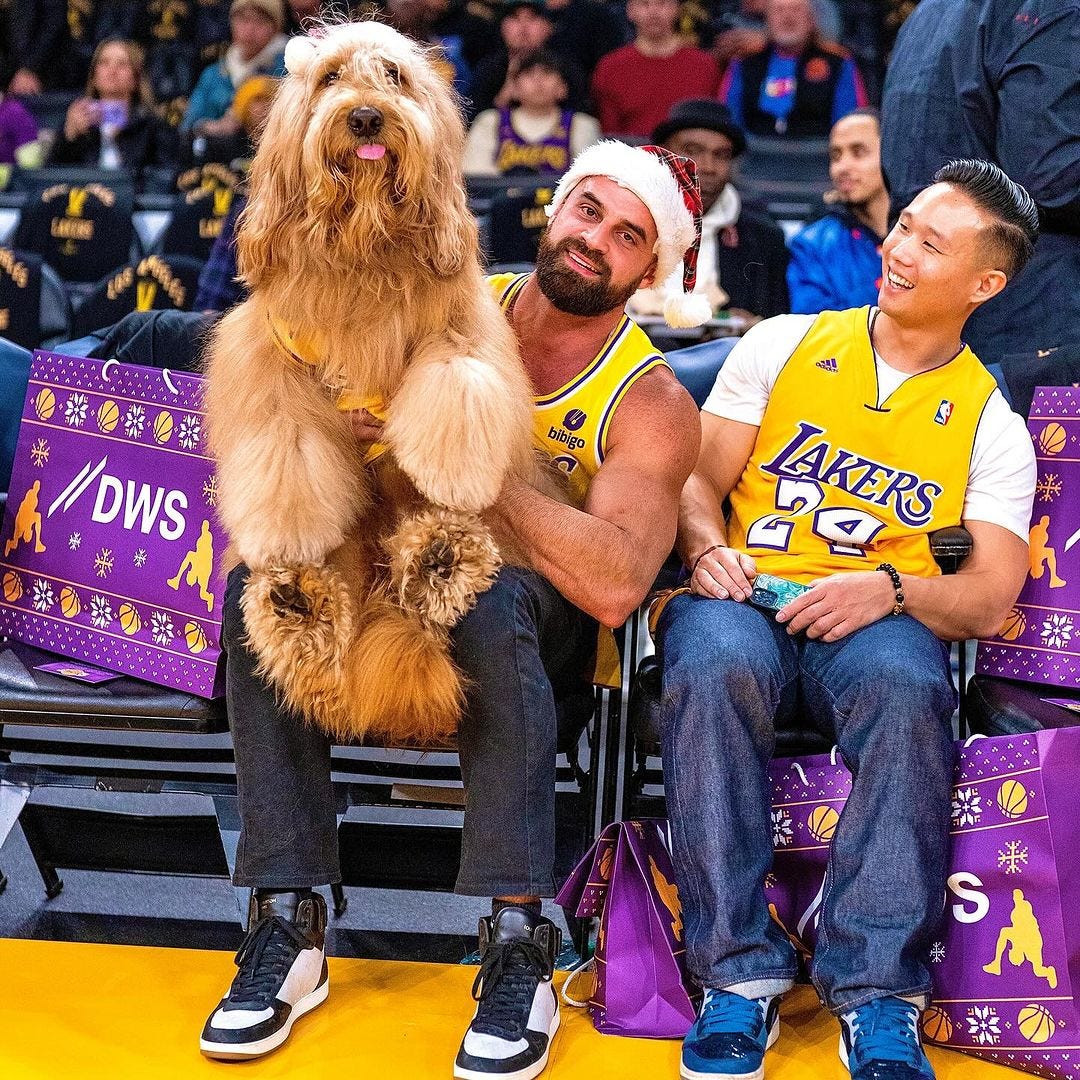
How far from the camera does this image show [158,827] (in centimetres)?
268

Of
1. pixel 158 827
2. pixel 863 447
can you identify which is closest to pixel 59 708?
pixel 158 827

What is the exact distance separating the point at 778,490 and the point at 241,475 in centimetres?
102

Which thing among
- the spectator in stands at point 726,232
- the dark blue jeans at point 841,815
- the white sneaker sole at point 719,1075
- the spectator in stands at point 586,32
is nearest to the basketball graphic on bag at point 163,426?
the dark blue jeans at point 841,815

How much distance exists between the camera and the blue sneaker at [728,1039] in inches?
80.7

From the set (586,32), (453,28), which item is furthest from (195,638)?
(453,28)

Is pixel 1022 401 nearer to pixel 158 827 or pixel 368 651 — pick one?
pixel 368 651

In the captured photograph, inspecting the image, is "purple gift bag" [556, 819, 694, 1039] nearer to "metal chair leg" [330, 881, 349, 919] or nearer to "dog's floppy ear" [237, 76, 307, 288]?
"metal chair leg" [330, 881, 349, 919]

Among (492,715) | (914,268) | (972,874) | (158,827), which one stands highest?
(914,268)

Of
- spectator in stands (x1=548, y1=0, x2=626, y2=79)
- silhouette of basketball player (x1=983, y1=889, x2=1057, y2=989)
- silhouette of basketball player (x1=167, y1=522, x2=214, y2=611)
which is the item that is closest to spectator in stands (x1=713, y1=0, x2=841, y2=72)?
spectator in stands (x1=548, y1=0, x2=626, y2=79)

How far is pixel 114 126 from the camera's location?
716 cm

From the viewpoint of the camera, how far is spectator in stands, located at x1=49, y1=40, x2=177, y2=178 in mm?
7148

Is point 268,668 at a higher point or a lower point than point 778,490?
lower

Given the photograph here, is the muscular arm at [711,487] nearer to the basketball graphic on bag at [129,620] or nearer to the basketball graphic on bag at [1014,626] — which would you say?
the basketball graphic on bag at [1014,626]

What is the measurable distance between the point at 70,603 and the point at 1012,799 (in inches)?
69.8
